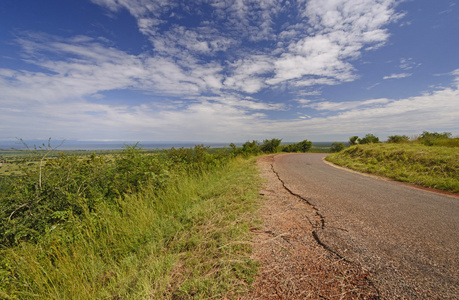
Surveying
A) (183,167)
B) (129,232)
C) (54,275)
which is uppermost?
(183,167)

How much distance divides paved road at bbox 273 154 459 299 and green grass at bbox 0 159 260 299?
4.54 ft

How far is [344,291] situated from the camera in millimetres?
1734

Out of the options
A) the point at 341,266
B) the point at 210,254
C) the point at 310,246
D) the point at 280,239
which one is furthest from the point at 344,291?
the point at 210,254

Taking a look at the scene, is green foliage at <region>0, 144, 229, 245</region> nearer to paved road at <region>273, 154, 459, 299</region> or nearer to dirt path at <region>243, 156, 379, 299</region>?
dirt path at <region>243, 156, 379, 299</region>

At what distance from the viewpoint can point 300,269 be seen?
205 cm

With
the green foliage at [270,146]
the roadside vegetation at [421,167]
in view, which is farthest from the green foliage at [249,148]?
the roadside vegetation at [421,167]

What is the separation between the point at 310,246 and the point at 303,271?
56cm

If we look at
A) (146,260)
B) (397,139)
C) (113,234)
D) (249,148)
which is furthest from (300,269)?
(397,139)

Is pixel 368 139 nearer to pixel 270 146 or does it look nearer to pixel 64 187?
pixel 270 146

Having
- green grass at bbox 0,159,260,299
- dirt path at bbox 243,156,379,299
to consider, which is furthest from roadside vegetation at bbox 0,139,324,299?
dirt path at bbox 243,156,379,299

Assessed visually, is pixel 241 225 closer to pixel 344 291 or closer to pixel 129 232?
pixel 344 291

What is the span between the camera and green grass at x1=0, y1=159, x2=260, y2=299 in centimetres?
193

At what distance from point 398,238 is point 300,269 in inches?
73.5

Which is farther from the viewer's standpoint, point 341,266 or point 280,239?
point 280,239
